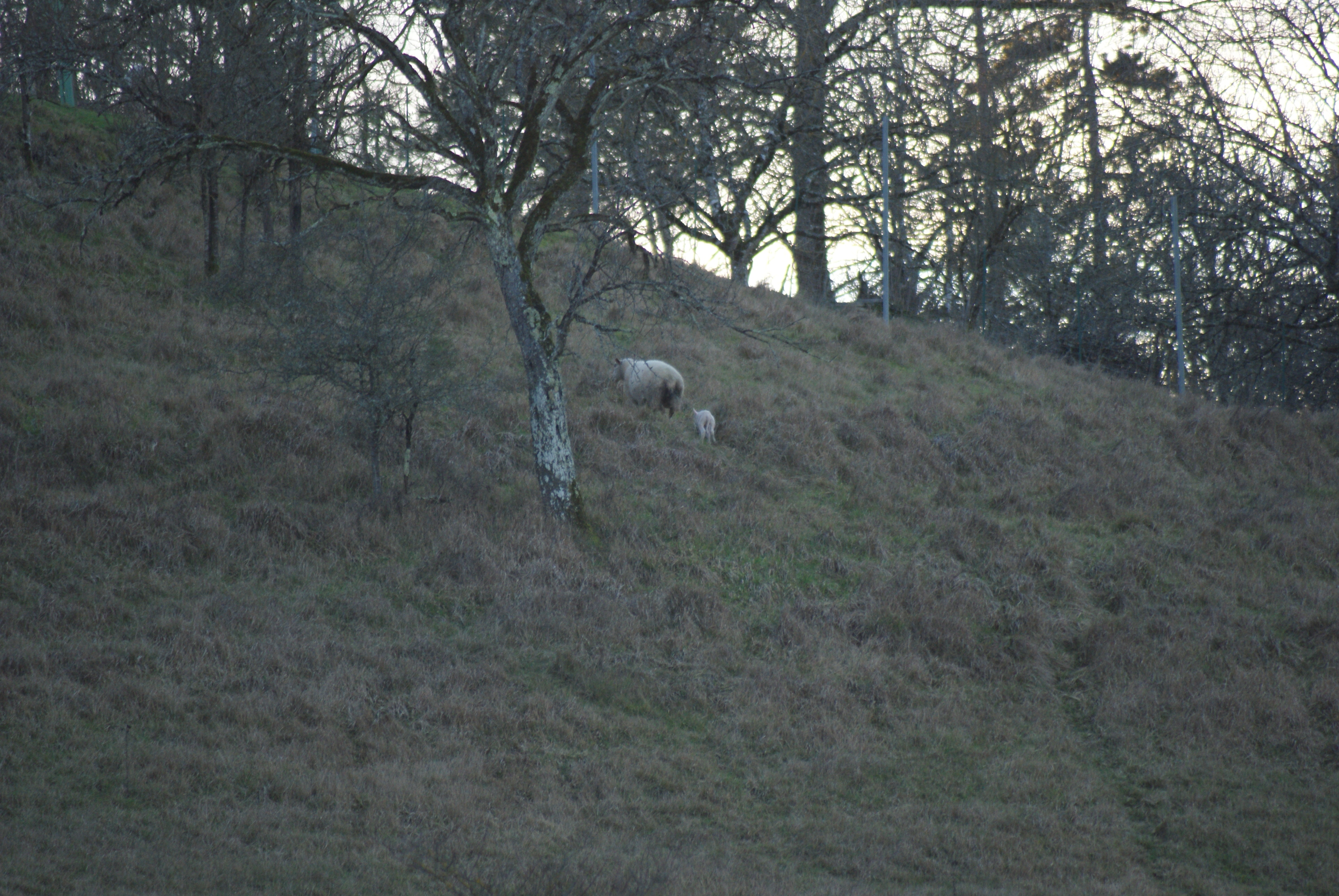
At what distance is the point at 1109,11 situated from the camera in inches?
905

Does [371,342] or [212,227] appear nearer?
[371,342]

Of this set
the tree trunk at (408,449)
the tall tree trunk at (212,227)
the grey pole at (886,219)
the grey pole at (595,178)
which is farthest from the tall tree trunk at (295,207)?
the grey pole at (886,219)

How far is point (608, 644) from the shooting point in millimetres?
9477

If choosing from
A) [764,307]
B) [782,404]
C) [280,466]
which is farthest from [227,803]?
[764,307]

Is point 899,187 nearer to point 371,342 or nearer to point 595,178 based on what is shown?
point 595,178

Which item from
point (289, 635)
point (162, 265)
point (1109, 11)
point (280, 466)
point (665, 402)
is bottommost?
point (289, 635)

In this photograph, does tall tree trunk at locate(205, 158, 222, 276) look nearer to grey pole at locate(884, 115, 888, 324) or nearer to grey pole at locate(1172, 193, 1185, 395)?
grey pole at locate(884, 115, 888, 324)

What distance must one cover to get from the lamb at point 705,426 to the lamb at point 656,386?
0.83 meters

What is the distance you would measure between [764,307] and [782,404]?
18.7 ft

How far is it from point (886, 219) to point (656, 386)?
9.75 m

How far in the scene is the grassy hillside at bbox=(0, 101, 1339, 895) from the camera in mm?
6488

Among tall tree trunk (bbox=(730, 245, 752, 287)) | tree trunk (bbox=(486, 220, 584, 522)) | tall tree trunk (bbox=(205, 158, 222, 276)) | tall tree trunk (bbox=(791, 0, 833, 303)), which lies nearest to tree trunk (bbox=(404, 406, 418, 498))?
tree trunk (bbox=(486, 220, 584, 522))

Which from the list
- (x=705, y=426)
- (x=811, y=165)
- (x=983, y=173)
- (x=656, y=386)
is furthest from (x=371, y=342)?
(x=983, y=173)

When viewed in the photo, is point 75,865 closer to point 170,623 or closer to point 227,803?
point 227,803
